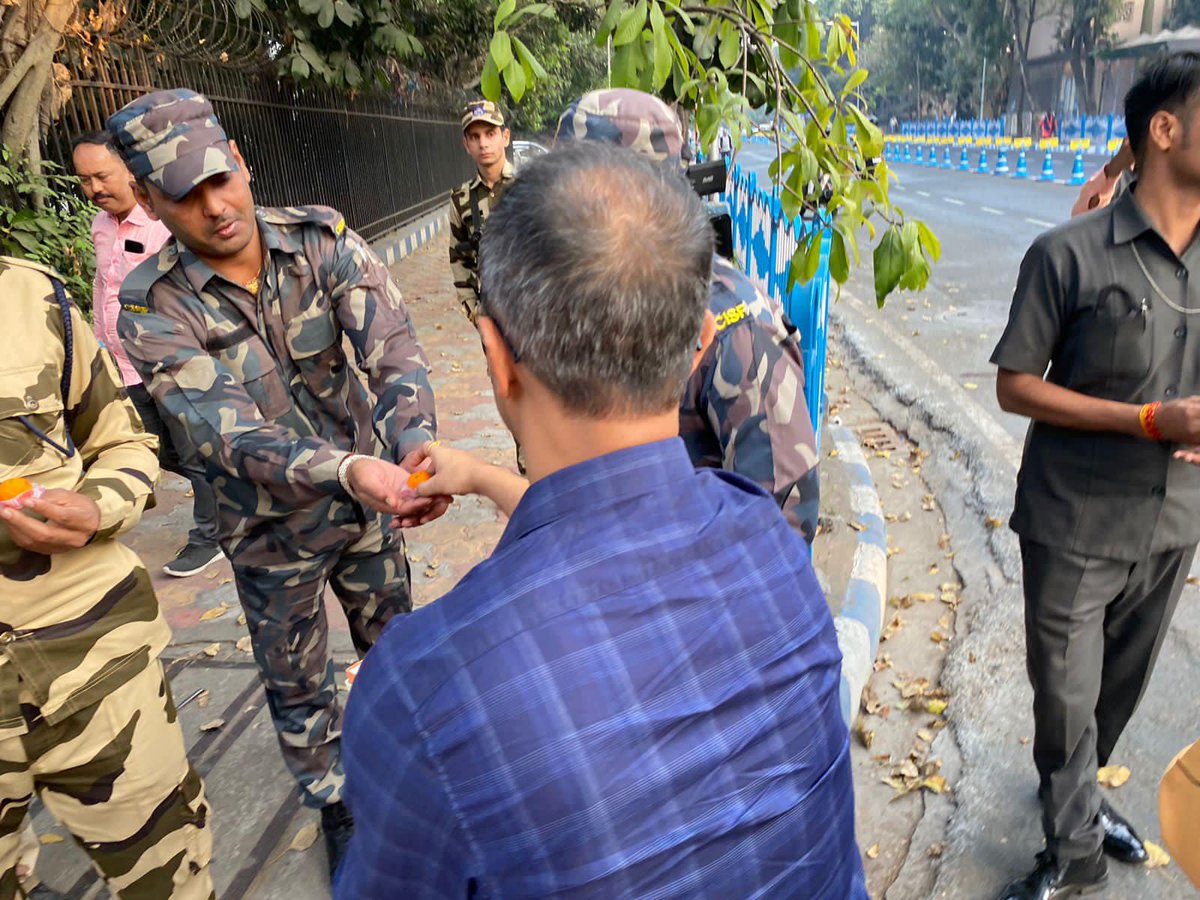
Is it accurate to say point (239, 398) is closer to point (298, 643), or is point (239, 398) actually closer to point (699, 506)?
point (298, 643)

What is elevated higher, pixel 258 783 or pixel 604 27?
pixel 604 27

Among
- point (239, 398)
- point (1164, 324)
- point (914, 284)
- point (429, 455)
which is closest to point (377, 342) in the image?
point (239, 398)

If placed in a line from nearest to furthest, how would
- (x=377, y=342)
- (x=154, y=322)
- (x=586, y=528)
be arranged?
(x=586, y=528), (x=154, y=322), (x=377, y=342)

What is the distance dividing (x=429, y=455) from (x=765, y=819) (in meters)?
1.21

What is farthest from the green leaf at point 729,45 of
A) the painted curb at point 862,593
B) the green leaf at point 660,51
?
the painted curb at point 862,593

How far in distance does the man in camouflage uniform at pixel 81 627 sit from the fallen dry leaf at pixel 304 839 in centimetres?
65

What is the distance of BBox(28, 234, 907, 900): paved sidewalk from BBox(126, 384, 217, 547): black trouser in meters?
0.18

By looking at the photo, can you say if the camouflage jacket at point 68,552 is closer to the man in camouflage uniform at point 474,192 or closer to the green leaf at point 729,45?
the green leaf at point 729,45

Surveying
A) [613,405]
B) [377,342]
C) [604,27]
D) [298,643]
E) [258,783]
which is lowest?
[258,783]

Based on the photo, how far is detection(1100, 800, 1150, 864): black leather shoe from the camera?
7.82ft

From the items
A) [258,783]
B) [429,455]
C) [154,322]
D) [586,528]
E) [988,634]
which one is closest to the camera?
[586,528]

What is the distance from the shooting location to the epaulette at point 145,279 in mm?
2083

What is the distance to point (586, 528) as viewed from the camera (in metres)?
0.87

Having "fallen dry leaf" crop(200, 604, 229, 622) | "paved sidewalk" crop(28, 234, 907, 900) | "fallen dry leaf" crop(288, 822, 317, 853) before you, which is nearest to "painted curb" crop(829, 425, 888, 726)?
"paved sidewalk" crop(28, 234, 907, 900)
